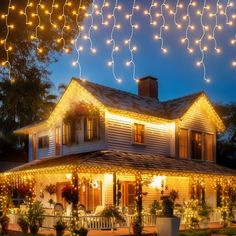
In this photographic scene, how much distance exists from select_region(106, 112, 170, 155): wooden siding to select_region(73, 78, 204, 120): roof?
0.58 metres

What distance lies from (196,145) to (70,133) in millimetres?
7476

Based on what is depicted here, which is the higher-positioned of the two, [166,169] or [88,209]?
[166,169]

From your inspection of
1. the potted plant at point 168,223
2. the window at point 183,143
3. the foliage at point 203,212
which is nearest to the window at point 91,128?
the window at point 183,143

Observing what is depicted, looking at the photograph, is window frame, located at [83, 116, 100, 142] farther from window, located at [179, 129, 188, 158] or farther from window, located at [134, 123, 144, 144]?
window, located at [179, 129, 188, 158]

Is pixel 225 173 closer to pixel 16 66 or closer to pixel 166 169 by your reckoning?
pixel 166 169

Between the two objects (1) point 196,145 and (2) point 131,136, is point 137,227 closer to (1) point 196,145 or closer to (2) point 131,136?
(2) point 131,136

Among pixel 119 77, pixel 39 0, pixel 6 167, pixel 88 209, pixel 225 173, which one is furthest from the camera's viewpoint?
pixel 6 167

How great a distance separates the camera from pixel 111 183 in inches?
869

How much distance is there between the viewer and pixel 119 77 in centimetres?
1330

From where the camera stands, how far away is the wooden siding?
73.2 ft

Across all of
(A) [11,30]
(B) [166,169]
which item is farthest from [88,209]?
(A) [11,30]

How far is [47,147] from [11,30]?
1020 cm

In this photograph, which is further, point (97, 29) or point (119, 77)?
point (119, 77)

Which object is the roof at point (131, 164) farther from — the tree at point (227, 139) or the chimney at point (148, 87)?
the tree at point (227, 139)
